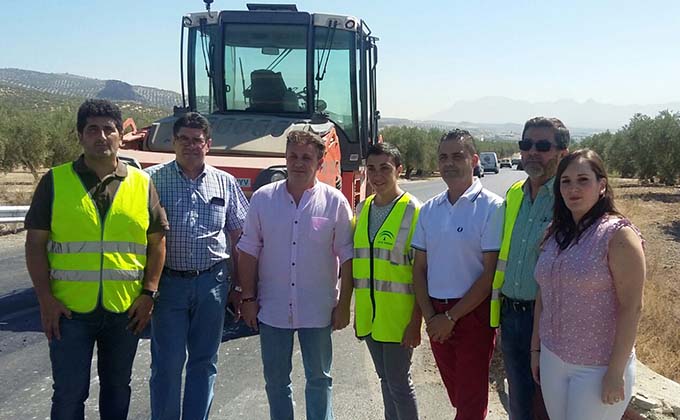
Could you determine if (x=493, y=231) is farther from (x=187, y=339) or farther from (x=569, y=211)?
(x=187, y=339)

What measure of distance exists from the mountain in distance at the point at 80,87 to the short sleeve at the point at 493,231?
126m

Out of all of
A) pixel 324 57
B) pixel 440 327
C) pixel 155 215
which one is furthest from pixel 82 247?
pixel 324 57

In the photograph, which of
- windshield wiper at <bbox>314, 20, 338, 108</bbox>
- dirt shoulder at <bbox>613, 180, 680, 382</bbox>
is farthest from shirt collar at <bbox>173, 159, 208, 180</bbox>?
dirt shoulder at <bbox>613, 180, 680, 382</bbox>

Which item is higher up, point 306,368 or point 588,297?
point 588,297

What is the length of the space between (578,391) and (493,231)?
89 cm

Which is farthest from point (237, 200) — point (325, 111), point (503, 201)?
point (325, 111)

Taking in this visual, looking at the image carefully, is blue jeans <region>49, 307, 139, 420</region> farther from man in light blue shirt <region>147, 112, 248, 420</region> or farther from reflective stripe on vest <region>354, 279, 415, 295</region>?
reflective stripe on vest <region>354, 279, 415, 295</region>

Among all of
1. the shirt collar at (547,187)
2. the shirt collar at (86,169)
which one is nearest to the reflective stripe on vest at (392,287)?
the shirt collar at (547,187)

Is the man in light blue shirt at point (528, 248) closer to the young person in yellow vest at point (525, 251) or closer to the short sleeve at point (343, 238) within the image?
the young person in yellow vest at point (525, 251)

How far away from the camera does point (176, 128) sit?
3590mm

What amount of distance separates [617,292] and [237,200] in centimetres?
224

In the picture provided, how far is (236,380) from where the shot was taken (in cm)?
503

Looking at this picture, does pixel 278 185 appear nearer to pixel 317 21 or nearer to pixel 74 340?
pixel 74 340

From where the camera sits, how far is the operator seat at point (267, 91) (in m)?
8.11
